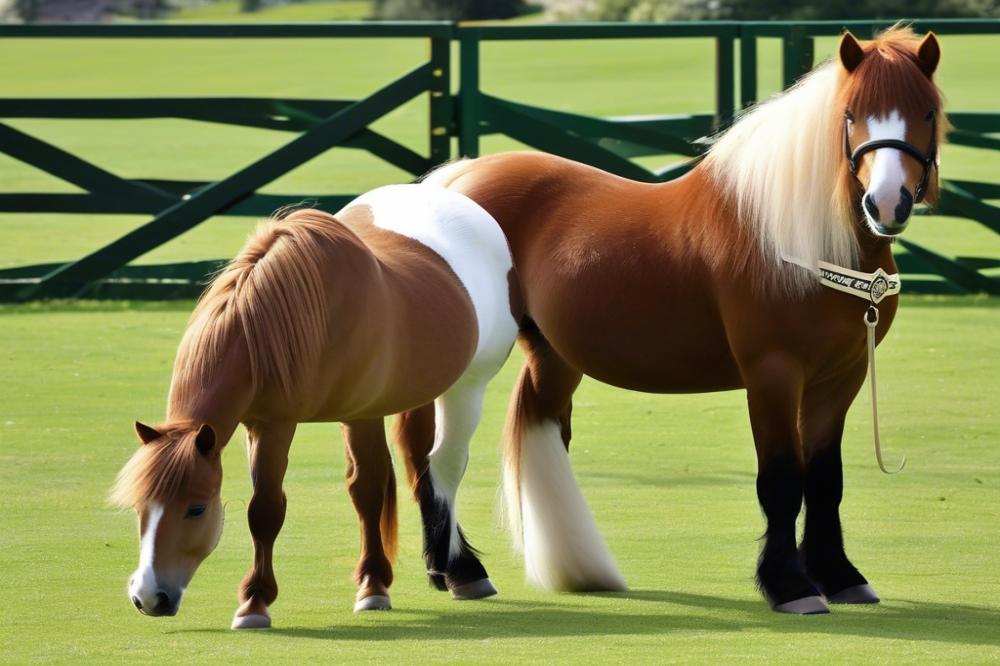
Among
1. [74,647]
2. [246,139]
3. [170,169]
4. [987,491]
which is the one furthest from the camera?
[246,139]

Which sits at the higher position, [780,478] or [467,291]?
[467,291]

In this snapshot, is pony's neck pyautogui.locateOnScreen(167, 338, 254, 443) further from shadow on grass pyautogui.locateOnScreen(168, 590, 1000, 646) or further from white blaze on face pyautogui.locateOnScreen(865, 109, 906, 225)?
white blaze on face pyautogui.locateOnScreen(865, 109, 906, 225)

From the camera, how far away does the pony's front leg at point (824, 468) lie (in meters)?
5.65

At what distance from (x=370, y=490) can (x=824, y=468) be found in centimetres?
142

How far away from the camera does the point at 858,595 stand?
218 inches

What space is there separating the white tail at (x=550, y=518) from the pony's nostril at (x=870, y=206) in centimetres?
146

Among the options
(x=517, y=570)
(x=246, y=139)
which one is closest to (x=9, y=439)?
(x=517, y=570)

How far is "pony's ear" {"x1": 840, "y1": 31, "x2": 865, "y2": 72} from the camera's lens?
5223 millimetres

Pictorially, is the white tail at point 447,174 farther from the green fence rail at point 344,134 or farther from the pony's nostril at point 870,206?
the green fence rail at point 344,134

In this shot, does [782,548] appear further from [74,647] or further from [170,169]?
[170,169]

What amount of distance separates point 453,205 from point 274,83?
27.1 m

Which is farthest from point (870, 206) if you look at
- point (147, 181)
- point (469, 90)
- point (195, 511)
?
point (147, 181)

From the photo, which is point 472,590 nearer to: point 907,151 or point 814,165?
A: point 814,165

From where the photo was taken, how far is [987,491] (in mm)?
7234
